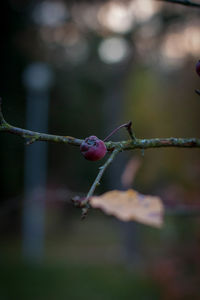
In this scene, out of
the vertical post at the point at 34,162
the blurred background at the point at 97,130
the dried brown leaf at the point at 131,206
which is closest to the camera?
the dried brown leaf at the point at 131,206

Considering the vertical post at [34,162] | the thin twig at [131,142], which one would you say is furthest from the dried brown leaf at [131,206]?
the vertical post at [34,162]

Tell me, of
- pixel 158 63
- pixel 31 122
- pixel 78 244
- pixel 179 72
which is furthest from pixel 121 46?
pixel 78 244

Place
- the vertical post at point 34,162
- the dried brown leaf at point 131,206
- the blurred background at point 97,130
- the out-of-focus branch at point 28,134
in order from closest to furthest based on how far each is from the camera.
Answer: the out-of-focus branch at point 28,134
the dried brown leaf at point 131,206
the blurred background at point 97,130
the vertical post at point 34,162

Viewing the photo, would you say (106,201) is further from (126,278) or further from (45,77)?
(45,77)

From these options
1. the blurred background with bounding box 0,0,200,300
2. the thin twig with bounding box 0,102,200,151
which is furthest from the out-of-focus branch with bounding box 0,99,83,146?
the blurred background with bounding box 0,0,200,300

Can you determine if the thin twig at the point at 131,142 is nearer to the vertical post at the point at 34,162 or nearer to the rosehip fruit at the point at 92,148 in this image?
the rosehip fruit at the point at 92,148

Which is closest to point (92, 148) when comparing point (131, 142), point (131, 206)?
point (131, 142)

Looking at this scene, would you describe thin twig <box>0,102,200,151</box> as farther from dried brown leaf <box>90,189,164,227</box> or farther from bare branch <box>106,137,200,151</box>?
dried brown leaf <box>90,189,164,227</box>
